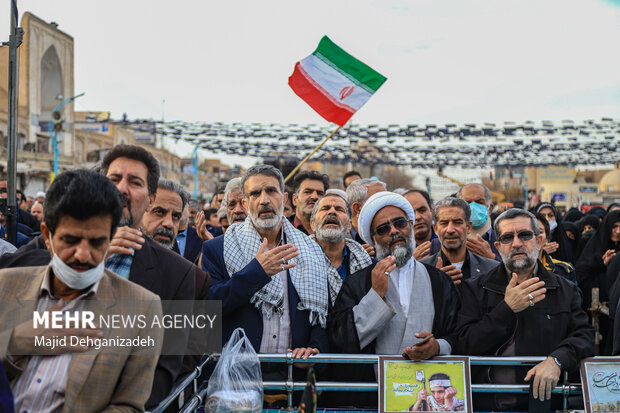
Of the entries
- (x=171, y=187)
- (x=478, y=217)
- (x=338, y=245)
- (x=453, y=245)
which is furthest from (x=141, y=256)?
(x=478, y=217)

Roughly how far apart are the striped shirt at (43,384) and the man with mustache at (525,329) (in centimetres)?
226

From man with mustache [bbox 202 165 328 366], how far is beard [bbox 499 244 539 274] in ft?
3.91

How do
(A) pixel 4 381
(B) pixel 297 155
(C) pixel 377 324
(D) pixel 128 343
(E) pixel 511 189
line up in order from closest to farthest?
(A) pixel 4 381
(D) pixel 128 343
(C) pixel 377 324
(B) pixel 297 155
(E) pixel 511 189

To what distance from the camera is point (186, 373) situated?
3059mm

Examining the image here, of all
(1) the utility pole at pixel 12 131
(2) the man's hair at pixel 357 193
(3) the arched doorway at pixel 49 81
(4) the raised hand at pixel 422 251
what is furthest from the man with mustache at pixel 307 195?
(3) the arched doorway at pixel 49 81

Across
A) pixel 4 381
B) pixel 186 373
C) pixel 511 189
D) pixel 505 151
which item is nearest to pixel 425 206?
pixel 186 373

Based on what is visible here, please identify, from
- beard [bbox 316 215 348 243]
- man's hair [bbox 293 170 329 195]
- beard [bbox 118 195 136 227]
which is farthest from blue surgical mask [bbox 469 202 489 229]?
beard [bbox 118 195 136 227]

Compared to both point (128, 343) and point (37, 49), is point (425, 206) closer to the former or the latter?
point (128, 343)

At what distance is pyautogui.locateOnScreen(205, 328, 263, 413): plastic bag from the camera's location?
3010 mm

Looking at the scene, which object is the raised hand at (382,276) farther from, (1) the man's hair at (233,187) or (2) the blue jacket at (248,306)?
(1) the man's hair at (233,187)

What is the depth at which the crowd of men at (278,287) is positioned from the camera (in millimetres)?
2223

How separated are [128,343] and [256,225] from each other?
2.06 m

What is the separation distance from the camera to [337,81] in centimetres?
764

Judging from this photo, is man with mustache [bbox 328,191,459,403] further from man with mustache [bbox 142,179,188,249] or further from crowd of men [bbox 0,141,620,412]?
man with mustache [bbox 142,179,188,249]
